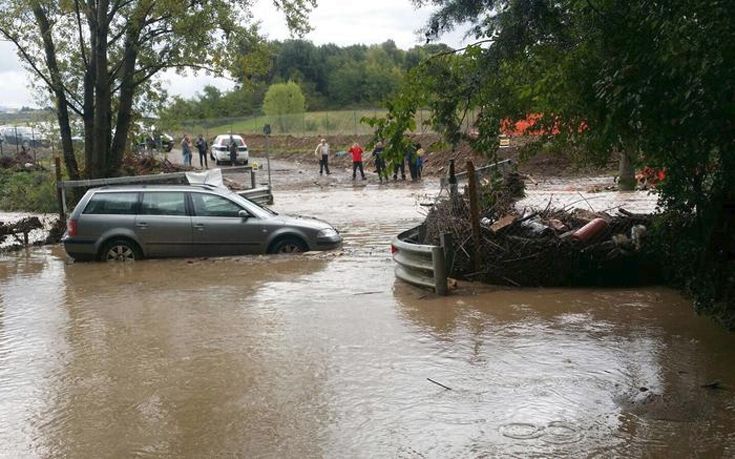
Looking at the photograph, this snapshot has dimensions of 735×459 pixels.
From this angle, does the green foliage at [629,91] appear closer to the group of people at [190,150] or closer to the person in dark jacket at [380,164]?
the person in dark jacket at [380,164]

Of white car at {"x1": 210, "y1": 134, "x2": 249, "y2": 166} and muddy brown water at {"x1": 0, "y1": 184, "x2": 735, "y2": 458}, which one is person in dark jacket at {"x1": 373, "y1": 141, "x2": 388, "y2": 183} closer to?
muddy brown water at {"x1": 0, "y1": 184, "x2": 735, "y2": 458}

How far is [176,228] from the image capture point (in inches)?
568

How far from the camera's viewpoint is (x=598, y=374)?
700 centimetres

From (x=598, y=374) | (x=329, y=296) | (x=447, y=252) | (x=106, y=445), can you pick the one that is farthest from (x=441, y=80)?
(x=106, y=445)

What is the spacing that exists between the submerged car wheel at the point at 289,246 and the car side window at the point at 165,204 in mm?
1856

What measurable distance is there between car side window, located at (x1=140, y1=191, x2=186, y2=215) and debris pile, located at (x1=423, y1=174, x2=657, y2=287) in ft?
17.7

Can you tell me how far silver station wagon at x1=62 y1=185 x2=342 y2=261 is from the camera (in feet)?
47.2

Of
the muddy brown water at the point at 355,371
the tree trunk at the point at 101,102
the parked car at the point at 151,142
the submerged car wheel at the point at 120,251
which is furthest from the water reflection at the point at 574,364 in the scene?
the parked car at the point at 151,142

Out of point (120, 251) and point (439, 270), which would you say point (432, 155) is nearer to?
point (120, 251)

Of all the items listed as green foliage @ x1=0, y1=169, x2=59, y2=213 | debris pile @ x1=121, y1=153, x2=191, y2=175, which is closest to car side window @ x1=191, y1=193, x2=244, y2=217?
green foliage @ x1=0, y1=169, x2=59, y2=213

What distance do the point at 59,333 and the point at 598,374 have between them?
21.0 ft

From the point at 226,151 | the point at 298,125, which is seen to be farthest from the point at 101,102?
the point at 298,125

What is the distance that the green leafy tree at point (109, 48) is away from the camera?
22469 millimetres

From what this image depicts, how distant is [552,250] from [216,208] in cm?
653
